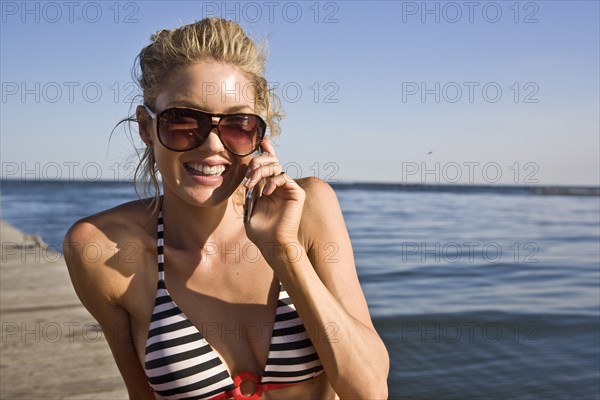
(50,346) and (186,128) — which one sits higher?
(186,128)

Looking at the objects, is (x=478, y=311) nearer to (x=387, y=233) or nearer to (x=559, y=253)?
(x=559, y=253)

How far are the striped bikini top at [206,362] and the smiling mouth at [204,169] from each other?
0.48 meters

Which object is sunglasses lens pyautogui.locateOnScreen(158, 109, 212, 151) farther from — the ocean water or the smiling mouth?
the ocean water

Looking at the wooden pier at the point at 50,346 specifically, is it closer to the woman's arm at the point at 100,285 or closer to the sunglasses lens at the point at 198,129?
the woman's arm at the point at 100,285

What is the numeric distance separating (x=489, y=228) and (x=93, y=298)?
615 inches

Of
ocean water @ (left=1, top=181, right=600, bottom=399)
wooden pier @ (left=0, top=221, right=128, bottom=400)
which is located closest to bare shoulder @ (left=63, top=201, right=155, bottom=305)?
wooden pier @ (left=0, top=221, right=128, bottom=400)

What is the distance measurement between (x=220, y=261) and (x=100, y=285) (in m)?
0.43

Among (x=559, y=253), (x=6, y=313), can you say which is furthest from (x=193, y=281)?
(x=559, y=253)

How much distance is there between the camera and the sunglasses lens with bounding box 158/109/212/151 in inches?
83.4

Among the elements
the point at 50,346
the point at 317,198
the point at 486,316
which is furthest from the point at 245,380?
the point at 486,316

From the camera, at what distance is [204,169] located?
2137 mm

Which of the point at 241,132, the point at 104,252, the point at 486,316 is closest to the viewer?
the point at 241,132

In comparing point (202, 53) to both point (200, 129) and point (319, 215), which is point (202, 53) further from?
point (319, 215)

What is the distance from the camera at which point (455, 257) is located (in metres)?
10.8
